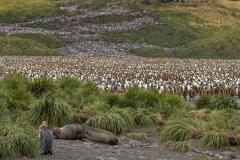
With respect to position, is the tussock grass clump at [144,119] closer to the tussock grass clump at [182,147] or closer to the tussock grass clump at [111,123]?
the tussock grass clump at [111,123]

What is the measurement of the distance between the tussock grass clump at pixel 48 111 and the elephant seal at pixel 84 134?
4.38 feet

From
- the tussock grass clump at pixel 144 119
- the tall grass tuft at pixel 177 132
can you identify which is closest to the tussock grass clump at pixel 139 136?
the tall grass tuft at pixel 177 132

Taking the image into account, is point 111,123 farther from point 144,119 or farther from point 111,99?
point 111,99

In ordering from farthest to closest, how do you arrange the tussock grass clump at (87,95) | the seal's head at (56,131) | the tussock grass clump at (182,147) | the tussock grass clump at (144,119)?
the tussock grass clump at (87,95), the tussock grass clump at (144,119), the seal's head at (56,131), the tussock grass clump at (182,147)

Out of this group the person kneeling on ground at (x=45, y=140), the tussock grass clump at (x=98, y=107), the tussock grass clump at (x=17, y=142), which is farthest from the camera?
the tussock grass clump at (x=98, y=107)

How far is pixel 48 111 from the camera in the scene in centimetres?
1341

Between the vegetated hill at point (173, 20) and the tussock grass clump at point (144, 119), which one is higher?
the vegetated hill at point (173, 20)

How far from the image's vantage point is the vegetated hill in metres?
70.9

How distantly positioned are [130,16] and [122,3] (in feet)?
32.9

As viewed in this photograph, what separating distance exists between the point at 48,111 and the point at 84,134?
1.79 meters

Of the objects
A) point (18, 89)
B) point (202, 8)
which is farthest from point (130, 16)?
point (18, 89)

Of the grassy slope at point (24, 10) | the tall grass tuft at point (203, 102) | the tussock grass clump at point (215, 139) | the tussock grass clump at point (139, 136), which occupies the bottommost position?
the tussock grass clump at point (139, 136)

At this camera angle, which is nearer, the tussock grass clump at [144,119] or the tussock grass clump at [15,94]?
the tussock grass clump at [15,94]

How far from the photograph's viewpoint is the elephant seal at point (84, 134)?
1200 cm
